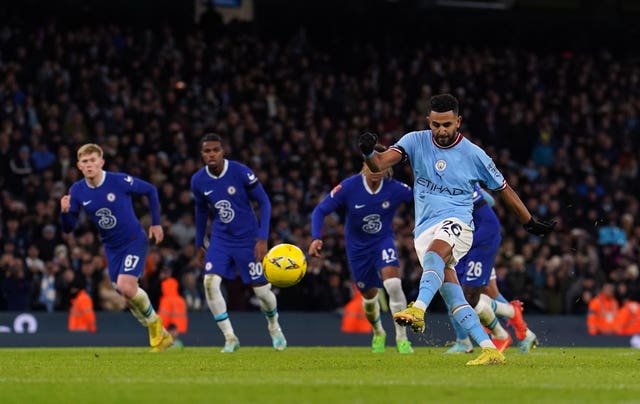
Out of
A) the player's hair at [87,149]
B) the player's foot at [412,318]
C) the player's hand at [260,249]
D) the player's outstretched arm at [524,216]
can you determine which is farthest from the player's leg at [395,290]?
the player's foot at [412,318]

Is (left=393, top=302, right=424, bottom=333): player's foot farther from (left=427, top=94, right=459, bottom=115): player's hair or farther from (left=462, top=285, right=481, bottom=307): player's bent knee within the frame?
(left=462, top=285, right=481, bottom=307): player's bent knee

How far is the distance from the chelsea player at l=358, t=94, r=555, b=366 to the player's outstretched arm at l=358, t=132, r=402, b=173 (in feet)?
0.04

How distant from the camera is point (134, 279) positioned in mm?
15555

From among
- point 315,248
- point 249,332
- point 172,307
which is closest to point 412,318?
point 315,248

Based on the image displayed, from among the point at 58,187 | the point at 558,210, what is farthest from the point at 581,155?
the point at 58,187

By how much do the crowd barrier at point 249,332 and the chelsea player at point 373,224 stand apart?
5.00 meters

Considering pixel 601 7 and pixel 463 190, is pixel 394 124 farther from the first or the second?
pixel 463 190

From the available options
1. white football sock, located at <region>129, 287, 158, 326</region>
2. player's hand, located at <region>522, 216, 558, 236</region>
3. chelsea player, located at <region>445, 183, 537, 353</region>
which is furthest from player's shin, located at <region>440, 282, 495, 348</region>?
white football sock, located at <region>129, 287, 158, 326</region>

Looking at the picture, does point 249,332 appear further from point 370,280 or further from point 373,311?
point 370,280

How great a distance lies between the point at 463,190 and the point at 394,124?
60.3 ft

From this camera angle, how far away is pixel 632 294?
84.6 feet

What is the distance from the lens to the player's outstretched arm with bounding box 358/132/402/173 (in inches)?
418

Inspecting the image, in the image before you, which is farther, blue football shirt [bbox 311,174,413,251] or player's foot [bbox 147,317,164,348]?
player's foot [bbox 147,317,164,348]

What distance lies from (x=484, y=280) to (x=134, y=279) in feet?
14.3
